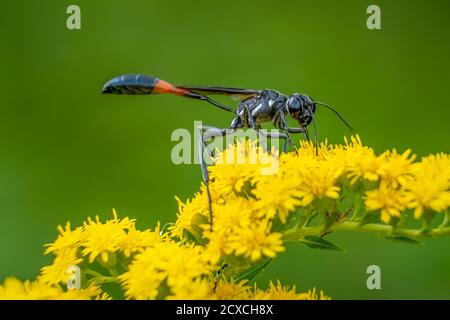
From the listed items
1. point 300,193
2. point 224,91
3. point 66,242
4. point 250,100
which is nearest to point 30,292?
point 66,242

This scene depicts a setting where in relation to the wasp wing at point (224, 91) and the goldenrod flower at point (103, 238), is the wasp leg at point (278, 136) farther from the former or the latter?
the goldenrod flower at point (103, 238)

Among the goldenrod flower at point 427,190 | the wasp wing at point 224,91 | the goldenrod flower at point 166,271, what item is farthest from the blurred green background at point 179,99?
the goldenrod flower at point 166,271

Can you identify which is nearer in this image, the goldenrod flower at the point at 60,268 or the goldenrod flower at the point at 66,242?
the goldenrod flower at the point at 60,268

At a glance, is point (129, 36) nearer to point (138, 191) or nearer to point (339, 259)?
point (138, 191)
